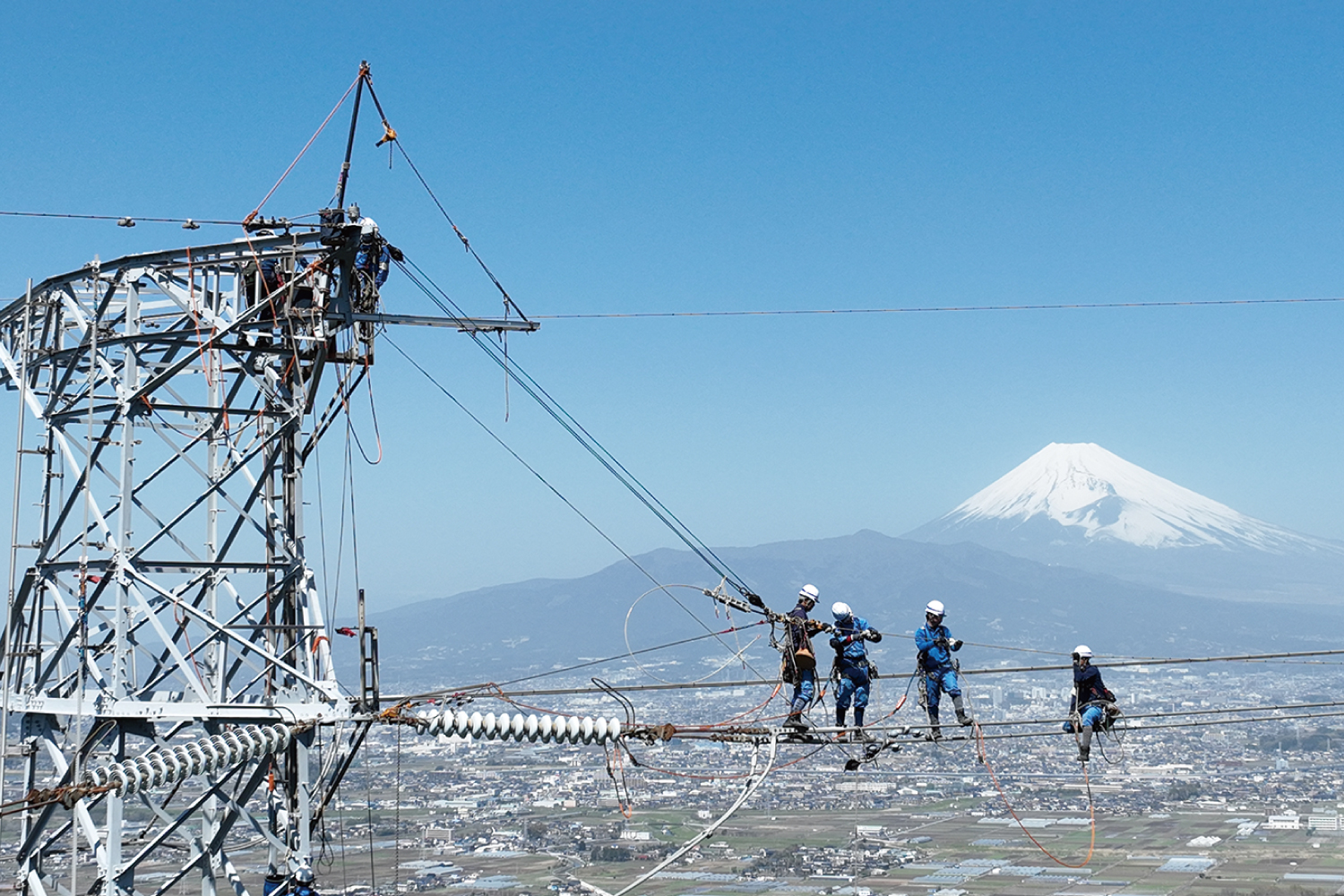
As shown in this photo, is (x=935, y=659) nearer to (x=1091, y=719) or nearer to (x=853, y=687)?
(x=853, y=687)

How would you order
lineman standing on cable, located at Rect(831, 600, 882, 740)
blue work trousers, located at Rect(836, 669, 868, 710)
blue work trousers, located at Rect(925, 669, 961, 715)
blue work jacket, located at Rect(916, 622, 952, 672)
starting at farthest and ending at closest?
blue work jacket, located at Rect(916, 622, 952, 672)
blue work trousers, located at Rect(925, 669, 961, 715)
blue work trousers, located at Rect(836, 669, 868, 710)
lineman standing on cable, located at Rect(831, 600, 882, 740)

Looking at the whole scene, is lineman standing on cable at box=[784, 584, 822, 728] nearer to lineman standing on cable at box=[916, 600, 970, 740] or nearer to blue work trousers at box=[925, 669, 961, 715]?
lineman standing on cable at box=[916, 600, 970, 740]

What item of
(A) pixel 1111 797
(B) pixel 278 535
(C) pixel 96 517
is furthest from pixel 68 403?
(A) pixel 1111 797

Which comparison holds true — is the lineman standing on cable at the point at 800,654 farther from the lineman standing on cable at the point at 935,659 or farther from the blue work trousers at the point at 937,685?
the blue work trousers at the point at 937,685

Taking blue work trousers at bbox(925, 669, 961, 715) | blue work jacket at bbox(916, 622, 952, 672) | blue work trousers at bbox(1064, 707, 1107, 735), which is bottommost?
blue work trousers at bbox(1064, 707, 1107, 735)

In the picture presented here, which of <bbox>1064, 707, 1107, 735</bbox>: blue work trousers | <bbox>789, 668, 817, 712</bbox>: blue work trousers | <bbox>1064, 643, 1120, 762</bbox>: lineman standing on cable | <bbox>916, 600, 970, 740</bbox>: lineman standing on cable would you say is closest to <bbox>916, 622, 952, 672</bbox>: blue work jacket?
<bbox>916, 600, 970, 740</bbox>: lineman standing on cable

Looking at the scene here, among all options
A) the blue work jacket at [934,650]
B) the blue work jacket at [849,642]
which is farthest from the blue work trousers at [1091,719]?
the blue work jacket at [849,642]

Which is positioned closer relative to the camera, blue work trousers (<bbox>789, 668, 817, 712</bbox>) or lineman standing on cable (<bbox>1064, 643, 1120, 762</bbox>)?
blue work trousers (<bbox>789, 668, 817, 712</bbox>)
